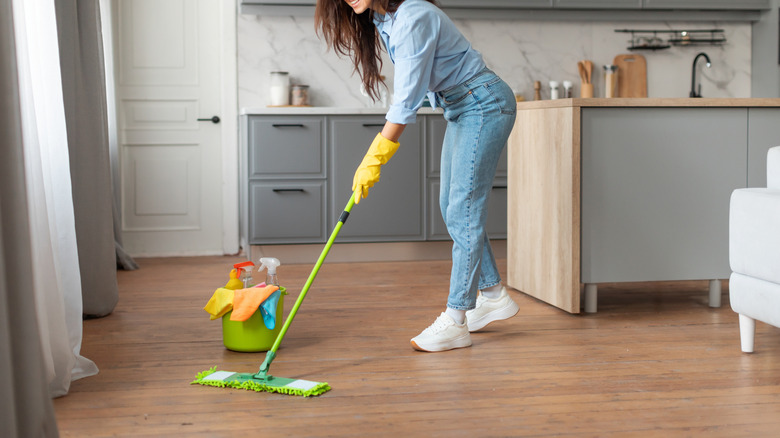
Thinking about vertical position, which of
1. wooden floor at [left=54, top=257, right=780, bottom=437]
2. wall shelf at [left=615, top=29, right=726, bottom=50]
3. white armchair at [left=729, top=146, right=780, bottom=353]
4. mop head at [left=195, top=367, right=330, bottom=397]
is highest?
wall shelf at [left=615, top=29, right=726, bottom=50]

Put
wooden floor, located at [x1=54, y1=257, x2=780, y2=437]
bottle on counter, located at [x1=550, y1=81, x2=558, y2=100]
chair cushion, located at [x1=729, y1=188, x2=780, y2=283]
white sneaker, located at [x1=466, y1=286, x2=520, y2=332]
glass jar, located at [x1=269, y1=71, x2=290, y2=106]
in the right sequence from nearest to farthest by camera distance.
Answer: wooden floor, located at [x1=54, y1=257, x2=780, y2=437], chair cushion, located at [x1=729, y1=188, x2=780, y2=283], white sneaker, located at [x1=466, y1=286, x2=520, y2=332], glass jar, located at [x1=269, y1=71, x2=290, y2=106], bottle on counter, located at [x1=550, y1=81, x2=558, y2=100]

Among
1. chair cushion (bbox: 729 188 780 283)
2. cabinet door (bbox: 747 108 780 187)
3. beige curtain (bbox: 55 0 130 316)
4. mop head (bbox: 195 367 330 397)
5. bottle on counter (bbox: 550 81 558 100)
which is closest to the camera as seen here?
mop head (bbox: 195 367 330 397)

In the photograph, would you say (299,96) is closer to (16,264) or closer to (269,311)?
(269,311)

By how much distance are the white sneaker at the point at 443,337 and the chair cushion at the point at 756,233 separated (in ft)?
2.58

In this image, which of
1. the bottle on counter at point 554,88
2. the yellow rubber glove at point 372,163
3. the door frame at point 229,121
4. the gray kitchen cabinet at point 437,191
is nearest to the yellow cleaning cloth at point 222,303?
the yellow rubber glove at point 372,163

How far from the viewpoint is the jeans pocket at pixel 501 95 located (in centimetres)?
227

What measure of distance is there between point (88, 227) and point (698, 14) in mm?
3594

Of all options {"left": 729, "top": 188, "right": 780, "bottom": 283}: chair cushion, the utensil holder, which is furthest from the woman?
the utensil holder

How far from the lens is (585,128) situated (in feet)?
8.74

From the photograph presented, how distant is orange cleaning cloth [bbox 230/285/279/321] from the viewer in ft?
7.22

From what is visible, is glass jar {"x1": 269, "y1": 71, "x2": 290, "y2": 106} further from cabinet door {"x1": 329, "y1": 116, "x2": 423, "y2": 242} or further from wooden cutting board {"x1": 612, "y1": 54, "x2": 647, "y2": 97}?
wooden cutting board {"x1": 612, "y1": 54, "x2": 647, "y2": 97}

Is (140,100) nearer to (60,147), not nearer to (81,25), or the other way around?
(81,25)

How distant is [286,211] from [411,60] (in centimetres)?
207

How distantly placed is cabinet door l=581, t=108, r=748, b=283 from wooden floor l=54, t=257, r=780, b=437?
0.61ft
